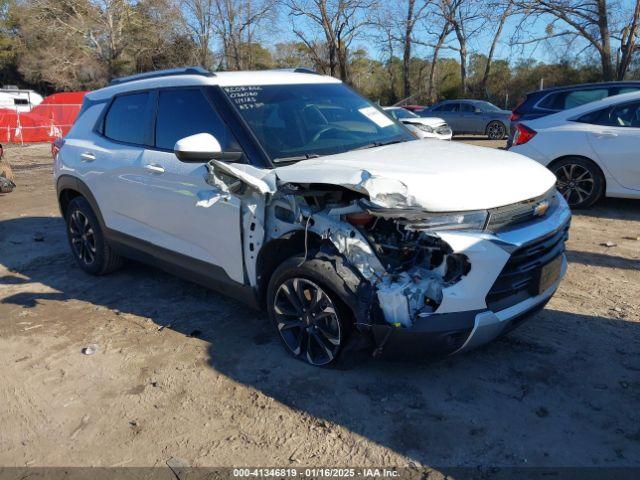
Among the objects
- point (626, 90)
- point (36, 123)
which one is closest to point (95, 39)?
point (36, 123)

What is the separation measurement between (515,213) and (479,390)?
1.06 meters

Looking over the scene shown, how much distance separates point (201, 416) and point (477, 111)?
20.1 metres

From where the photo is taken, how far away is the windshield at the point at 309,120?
12.3ft

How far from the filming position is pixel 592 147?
6.95m

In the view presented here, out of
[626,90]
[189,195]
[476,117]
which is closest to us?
[189,195]

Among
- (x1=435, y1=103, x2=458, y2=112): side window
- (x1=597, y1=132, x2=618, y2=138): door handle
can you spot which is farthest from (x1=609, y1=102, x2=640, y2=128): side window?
(x1=435, y1=103, x2=458, y2=112): side window

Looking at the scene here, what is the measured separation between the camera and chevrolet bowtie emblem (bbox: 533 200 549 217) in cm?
323

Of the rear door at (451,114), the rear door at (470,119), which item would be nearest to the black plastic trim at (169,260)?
the rear door at (470,119)

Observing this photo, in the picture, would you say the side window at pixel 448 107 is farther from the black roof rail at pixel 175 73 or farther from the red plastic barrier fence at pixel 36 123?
the black roof rail at pixel 175 73

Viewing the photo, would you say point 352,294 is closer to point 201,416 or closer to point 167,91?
point 201,416

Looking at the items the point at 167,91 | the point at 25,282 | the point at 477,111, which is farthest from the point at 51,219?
the point at 477,111

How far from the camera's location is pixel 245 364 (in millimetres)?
3662

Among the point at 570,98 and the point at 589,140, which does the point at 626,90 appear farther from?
the point at 589,140

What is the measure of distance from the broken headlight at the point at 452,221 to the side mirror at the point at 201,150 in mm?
1369
